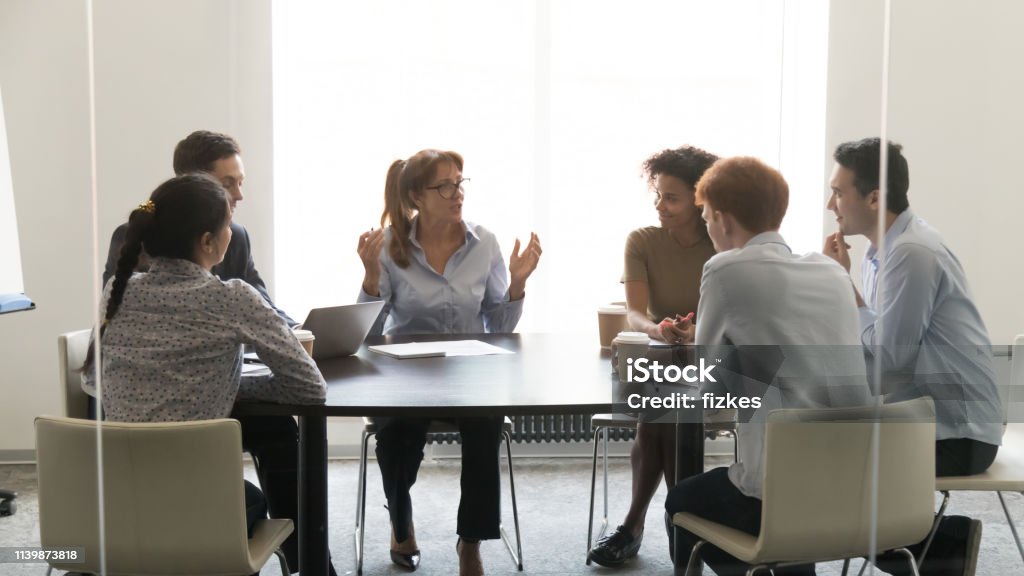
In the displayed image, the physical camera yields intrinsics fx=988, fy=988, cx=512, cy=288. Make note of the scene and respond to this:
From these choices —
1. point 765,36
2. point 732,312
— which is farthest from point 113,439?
point 765,36

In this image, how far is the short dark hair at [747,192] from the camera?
1630 mm

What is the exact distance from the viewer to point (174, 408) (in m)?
1.70

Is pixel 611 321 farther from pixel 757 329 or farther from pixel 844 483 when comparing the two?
pixel 844 483

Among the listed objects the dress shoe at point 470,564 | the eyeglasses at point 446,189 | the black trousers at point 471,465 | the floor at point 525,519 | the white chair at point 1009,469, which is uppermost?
the eyeglasses at point 446,189

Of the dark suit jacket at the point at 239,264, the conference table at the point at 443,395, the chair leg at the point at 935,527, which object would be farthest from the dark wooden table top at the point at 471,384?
the chair leg at the point at 935,527

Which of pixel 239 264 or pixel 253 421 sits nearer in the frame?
pixel 253 421

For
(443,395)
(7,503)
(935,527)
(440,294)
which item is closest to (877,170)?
(935,527)

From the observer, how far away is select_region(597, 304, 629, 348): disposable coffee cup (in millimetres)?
2234

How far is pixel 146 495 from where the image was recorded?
1537mm

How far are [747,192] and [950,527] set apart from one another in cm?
62

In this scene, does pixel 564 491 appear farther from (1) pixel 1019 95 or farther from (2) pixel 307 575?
(1) pixel 1019 95

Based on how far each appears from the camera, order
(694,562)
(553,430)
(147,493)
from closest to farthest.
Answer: (147,493) < (694,562) < (553,430)

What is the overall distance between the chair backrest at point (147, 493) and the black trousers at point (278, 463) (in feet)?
1.45

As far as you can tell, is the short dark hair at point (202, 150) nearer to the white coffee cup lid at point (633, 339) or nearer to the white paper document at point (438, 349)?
the white paper document at point (438, 349)
